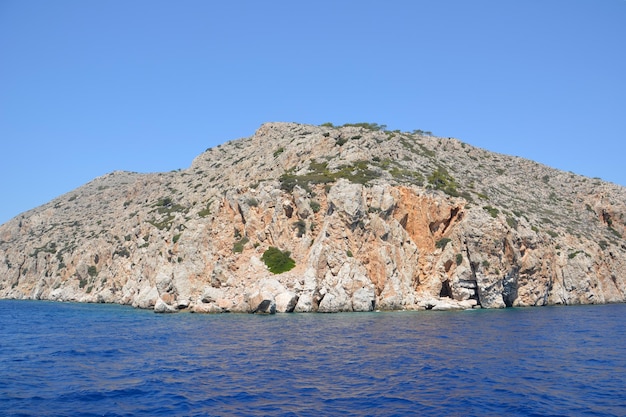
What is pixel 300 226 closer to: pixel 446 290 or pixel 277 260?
pixel 277 260

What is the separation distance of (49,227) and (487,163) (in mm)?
115241

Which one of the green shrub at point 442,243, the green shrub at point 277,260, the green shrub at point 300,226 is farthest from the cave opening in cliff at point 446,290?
the green shrub at point 277,260

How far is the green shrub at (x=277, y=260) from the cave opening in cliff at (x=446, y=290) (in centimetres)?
2012

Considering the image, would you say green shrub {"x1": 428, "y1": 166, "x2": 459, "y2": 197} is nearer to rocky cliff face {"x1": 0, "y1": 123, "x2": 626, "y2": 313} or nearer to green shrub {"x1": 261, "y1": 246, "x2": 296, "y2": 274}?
rocky cliff face {"x1": 0, "y1": 123, "x2": 626, "y2": 313}

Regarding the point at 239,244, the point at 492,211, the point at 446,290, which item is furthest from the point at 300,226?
the point at 492,211

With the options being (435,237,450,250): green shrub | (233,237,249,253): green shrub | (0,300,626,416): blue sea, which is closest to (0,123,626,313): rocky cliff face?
A: (435,237,450,250): green shrub

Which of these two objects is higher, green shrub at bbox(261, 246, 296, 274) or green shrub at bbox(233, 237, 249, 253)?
green shrub at bbox(233, 237, 249, 253)

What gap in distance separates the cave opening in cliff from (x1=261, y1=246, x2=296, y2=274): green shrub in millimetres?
20120

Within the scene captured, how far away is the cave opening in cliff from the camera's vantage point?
205ft

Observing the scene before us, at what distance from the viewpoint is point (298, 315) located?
5131 cm

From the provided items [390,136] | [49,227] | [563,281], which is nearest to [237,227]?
[390,136]

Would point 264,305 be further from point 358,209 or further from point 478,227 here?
point 478,227

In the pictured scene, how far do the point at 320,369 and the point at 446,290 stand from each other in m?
42.2

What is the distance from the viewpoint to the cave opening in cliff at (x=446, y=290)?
62525 millimetres
